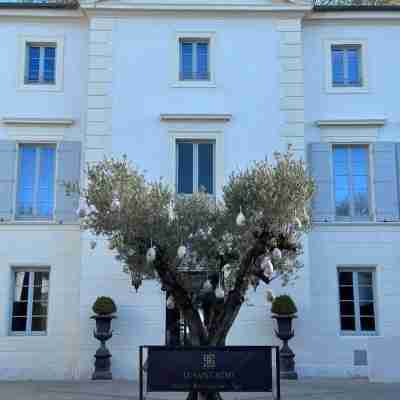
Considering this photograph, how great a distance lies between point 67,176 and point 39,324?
3.63 meters

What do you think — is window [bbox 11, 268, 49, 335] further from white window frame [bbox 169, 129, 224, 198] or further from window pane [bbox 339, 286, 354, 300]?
window pane [bbox 339, 286, 354, 300]

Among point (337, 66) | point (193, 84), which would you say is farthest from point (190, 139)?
point (337, 66)

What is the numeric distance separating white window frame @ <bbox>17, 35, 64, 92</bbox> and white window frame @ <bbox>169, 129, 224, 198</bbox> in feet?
10.9

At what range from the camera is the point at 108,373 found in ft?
47.6

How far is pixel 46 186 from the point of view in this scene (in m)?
16.1

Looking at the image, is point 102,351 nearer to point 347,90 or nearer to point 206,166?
point 206,166

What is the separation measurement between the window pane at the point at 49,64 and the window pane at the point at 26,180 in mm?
1864

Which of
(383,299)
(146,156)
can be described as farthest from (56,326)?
(383,299)

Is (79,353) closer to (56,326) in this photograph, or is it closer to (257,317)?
(56,326)

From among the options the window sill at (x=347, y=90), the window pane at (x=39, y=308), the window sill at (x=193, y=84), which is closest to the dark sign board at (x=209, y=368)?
the window pane at (x=39, y=308)

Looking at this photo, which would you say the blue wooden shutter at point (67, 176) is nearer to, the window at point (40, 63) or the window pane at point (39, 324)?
the window at point (40, 63)

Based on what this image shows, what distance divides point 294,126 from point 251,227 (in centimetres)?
675

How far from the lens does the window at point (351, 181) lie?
53.0 ft

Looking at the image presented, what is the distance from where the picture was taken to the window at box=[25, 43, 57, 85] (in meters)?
16.7
